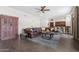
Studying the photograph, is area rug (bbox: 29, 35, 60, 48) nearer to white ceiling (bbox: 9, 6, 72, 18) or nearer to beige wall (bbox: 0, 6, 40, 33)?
beige wall (bbox: 0, 6, 40, 33)

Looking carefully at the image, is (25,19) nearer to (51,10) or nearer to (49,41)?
(51,10)

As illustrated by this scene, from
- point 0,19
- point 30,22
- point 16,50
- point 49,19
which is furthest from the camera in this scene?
point 0,19

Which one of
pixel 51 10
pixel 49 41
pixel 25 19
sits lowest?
pixel 49 41

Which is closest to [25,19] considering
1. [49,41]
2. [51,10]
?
[51,10]

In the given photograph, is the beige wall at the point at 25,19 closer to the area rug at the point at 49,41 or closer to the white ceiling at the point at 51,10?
the white ceiling at the point at 51,10

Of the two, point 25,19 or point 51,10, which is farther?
point 25,19

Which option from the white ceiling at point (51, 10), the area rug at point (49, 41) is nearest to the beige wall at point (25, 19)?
the white ceiling at point (51, 10)

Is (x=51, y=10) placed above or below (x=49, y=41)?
above

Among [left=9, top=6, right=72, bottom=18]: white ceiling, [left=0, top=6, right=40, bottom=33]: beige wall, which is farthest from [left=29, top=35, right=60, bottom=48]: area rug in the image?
[left=9, top=6, right=72, bottom=18]: white ceiling
